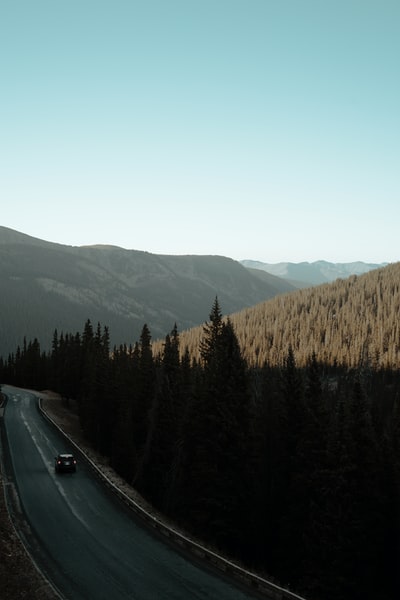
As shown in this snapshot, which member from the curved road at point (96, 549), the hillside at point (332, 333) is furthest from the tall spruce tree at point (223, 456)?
the hillside at point (332, 333)

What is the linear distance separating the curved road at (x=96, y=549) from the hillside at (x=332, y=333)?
307 feet

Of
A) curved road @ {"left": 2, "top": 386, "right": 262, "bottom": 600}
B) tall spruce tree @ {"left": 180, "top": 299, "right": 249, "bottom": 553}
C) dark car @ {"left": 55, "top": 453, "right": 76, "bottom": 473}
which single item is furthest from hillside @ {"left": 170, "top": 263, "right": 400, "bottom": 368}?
curved road @ {"left": 2, "top": 386, "right": 262, "bottom": 600}

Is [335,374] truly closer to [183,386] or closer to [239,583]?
[183,386]

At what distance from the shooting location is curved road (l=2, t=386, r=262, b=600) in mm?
17984

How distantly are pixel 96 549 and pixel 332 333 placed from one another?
14095 centimetres

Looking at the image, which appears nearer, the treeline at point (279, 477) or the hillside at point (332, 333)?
the treeline at point (279, 477)

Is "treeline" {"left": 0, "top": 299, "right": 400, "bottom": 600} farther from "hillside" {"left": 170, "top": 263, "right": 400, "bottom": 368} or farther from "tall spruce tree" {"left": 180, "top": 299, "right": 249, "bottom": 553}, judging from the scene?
"hillside" {"left": 170, "top": 263, "right": 400, "bottom": 368}

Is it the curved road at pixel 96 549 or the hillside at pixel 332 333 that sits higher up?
the hillside at pixel 332 333

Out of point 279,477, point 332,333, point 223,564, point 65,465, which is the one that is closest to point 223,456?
point 279,477

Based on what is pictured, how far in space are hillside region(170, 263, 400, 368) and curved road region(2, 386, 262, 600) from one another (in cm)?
9345

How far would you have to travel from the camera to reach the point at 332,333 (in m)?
155

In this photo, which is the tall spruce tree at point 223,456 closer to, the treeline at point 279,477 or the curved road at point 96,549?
the treeline at point 279,477

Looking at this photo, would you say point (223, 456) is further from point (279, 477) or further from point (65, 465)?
point (65, 465)

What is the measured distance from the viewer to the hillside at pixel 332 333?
133 meters
